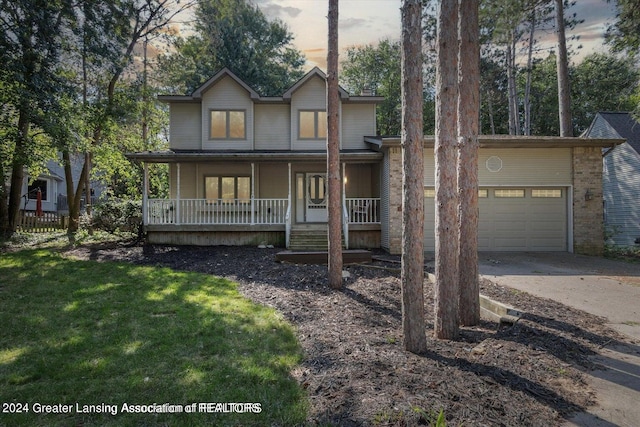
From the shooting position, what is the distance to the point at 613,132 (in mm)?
17594

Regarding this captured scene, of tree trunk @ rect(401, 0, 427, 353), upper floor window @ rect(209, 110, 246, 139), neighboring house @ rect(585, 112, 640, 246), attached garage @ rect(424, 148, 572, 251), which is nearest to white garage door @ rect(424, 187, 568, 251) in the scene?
attached garage @ rect(424, 148, 572, 251)

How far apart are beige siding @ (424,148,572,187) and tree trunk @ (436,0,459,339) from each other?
7.66 metres

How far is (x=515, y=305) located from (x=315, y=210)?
9612mm

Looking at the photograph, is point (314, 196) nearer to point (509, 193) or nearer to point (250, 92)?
point (250, 92)

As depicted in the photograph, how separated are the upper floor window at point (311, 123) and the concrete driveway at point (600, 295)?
319 inches

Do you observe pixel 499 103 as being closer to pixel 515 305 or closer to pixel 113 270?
pixel 515 305

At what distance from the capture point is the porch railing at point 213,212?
1213 cm

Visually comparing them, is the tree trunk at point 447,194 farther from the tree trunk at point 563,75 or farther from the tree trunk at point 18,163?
the tree trunk at point 563,75

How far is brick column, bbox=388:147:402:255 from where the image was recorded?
10883 mm

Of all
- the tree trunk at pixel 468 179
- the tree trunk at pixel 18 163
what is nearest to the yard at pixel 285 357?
the tree trunk at pixel 468 179

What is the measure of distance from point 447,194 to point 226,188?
11387 mm

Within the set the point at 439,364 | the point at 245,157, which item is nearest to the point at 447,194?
the point at 439,364

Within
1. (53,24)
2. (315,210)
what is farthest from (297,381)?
(53,24)

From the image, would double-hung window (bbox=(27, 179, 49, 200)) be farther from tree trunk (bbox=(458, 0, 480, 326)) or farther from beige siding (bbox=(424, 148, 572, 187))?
tree trunk (bbox=(458, 0, 480, 326))
